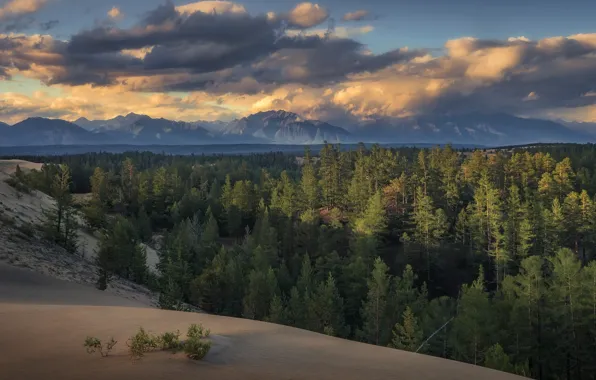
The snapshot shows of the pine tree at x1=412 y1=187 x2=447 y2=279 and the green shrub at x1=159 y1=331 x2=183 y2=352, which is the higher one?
the green shrub at x1=159 y1=331 x2=183 y2=352

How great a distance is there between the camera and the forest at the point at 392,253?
4216 centimetres

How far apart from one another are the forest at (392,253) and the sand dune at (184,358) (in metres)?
16.1

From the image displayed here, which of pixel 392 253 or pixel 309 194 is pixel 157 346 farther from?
pixel 309 194

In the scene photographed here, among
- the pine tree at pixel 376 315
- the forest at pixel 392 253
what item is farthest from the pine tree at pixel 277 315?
the pine tree at pixel 376 315

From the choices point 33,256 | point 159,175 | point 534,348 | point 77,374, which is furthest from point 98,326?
point 159,175

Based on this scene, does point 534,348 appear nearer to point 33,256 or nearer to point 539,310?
point 539,310

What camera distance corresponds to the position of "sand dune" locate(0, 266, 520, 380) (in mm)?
12789

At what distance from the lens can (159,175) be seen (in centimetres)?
11844

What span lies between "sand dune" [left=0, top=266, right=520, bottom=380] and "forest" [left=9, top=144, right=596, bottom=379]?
52.8ft

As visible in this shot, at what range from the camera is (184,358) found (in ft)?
45.7

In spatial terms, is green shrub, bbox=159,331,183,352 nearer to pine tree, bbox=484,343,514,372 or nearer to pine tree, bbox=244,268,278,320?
pine tree, bbox=484,343,514,372

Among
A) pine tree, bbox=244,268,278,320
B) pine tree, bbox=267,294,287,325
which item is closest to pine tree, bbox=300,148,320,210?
pine tree, bbox=244,268,278,320

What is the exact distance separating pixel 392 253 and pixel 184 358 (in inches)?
2999

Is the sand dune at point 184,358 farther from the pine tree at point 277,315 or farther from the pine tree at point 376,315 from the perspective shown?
the pine tree at point 376,315
